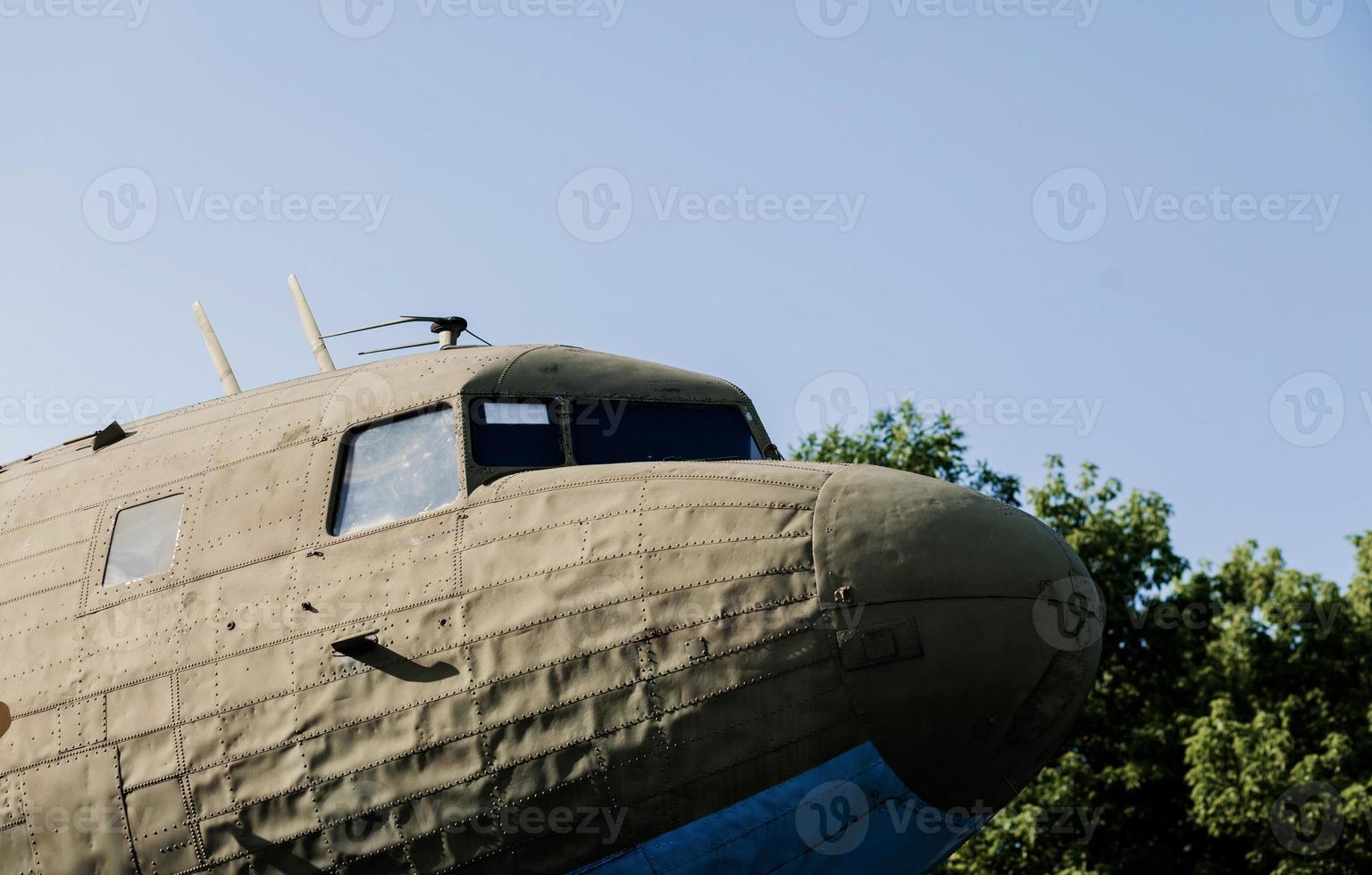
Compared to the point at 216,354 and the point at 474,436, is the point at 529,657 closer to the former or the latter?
the point at 474,436

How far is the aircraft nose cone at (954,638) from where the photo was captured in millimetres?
9320

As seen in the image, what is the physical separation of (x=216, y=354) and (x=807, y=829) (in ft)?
31.5

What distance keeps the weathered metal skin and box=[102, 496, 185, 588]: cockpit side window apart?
0.38ft

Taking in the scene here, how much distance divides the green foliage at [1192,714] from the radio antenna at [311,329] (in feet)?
75.4

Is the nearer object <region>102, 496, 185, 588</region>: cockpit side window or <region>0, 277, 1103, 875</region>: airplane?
<region>0, 277, 1103, 875</region>: airplane

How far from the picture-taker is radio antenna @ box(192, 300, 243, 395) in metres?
15.8

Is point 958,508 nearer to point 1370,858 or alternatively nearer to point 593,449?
point 593,449

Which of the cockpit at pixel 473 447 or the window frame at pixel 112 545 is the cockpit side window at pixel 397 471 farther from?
the window frame at pixel 112 545

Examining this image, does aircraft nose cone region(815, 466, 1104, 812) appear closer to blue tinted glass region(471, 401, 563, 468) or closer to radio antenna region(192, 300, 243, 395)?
blue tinted glass region(471, 401, 563, 468)

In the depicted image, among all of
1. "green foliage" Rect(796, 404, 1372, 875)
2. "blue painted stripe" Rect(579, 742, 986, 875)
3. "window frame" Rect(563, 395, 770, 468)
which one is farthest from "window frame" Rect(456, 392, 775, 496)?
"green foliage" Rect(796, 404, 1372, 875)

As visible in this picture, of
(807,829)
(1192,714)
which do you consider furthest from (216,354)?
(1192,714)

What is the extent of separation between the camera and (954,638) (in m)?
9.34

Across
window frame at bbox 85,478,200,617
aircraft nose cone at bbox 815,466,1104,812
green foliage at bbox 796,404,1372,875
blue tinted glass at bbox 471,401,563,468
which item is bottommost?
green foliage at bbox 796,404,1372,875

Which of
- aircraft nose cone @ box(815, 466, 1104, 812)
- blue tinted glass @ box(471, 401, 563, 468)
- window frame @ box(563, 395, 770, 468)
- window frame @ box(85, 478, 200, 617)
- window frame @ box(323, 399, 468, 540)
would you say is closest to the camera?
aircraft nose cone @ box(815, 466, 1104, 812)
